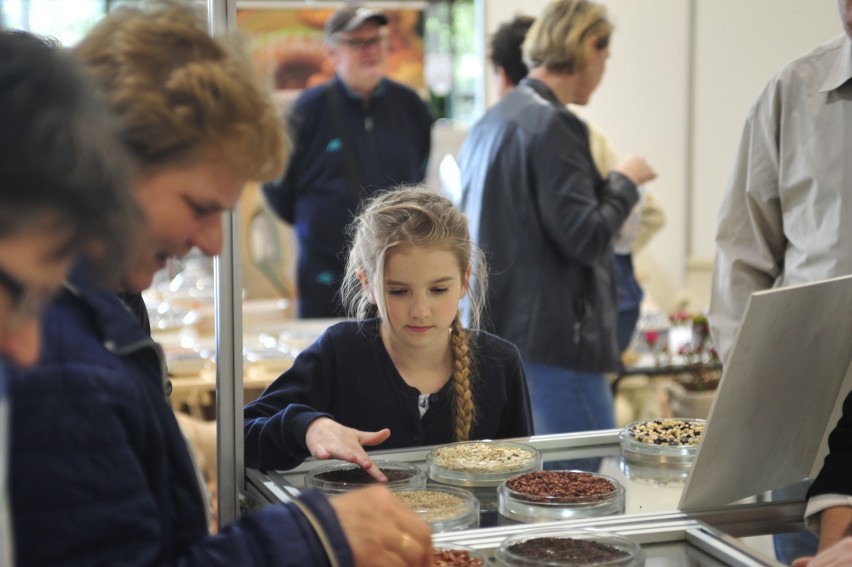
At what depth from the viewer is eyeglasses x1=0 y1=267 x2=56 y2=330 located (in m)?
0.62

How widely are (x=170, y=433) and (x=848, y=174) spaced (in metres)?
1.50

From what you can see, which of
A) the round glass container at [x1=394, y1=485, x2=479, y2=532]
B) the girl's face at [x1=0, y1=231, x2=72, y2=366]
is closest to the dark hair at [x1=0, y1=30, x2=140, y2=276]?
the girl's face at [x1=0, y1=231, x2=72, y2=366]

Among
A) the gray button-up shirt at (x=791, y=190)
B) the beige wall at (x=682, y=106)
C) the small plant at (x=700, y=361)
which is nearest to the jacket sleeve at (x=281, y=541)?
the gray button-up shirt at (x=791, y=190)

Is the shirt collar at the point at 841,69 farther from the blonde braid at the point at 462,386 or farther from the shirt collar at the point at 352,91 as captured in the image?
the shirt collar at the point at 352,91

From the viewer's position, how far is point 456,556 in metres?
1.14

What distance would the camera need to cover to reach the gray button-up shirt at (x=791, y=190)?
203 centimetres

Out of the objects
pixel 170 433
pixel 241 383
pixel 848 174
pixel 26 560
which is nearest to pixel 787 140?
pixel 848 174

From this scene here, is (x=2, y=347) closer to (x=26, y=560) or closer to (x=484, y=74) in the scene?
(x=26, y=560)

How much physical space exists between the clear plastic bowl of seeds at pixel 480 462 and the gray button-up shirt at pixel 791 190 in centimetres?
81

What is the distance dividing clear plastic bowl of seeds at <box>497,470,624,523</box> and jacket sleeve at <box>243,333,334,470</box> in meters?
0.31

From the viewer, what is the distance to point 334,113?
3945 millimetres

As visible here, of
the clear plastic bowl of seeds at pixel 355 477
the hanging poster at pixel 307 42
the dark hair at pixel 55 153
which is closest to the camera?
the dark hair at pixel 55 153

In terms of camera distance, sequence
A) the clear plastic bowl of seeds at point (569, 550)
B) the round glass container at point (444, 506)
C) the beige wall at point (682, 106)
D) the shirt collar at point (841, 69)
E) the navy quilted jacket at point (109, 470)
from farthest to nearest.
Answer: the beige wall at point (682, 106), the shirt collar at point (841, 69), the round glass container at point (444, 506), the clear plastic bowl of seeds at point (569, 550), the navy quilted jacket at point (109, 470)

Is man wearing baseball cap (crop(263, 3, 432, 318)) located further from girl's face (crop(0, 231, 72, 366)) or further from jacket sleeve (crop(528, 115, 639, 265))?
girl's face (crop(0, 231, 72, 366))
